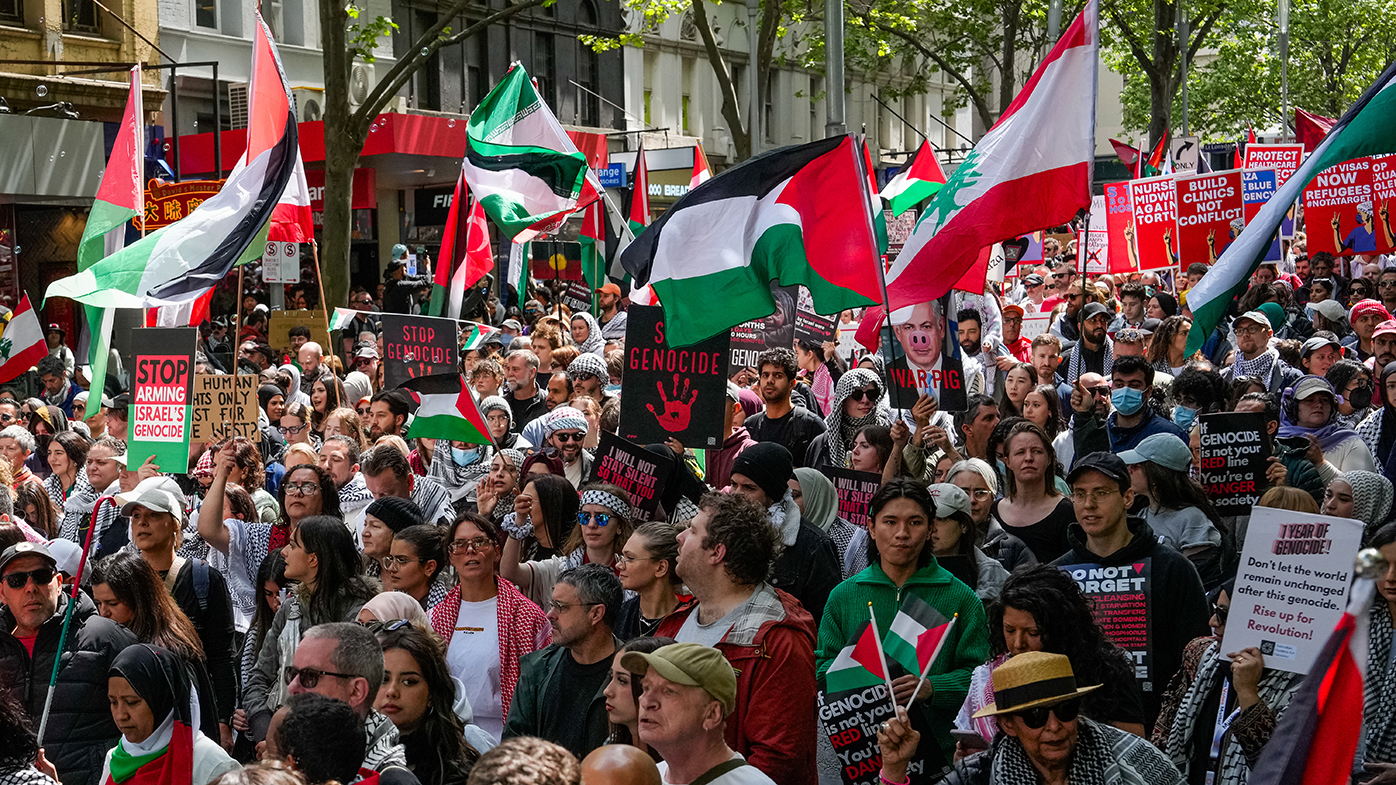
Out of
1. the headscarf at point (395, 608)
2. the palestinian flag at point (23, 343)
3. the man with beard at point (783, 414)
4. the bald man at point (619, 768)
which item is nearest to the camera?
the bald man at point (619, 768)

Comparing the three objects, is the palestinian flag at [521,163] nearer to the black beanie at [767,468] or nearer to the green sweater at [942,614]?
the black beanie at [767,468]

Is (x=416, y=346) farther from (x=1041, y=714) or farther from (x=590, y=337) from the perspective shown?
(x=1041, y=714)

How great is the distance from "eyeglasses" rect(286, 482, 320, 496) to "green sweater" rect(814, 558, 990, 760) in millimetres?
3123

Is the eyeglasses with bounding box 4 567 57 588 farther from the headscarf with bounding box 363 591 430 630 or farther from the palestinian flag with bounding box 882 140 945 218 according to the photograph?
the palestinian flag with bounding box 882 140 945 218

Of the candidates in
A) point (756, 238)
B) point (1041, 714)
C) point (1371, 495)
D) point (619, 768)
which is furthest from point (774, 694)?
point (1371, 495)

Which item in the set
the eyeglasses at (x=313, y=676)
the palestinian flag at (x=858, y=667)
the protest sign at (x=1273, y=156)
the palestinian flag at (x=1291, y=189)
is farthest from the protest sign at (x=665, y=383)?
the protest sign at (x=1273, y=156)

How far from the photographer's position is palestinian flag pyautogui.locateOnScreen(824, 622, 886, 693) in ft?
16.0

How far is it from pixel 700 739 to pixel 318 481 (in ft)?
13.2

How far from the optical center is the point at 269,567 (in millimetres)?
6914

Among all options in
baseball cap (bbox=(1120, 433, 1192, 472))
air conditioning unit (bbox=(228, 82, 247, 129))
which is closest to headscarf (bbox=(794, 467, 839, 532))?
baseball cap (bbox=(1120, 433, 1192, 472))

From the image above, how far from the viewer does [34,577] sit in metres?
6.18

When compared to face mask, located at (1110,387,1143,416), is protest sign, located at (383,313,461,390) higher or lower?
higher

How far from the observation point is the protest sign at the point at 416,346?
11133 mm

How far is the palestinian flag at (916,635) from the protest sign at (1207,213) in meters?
9.92
